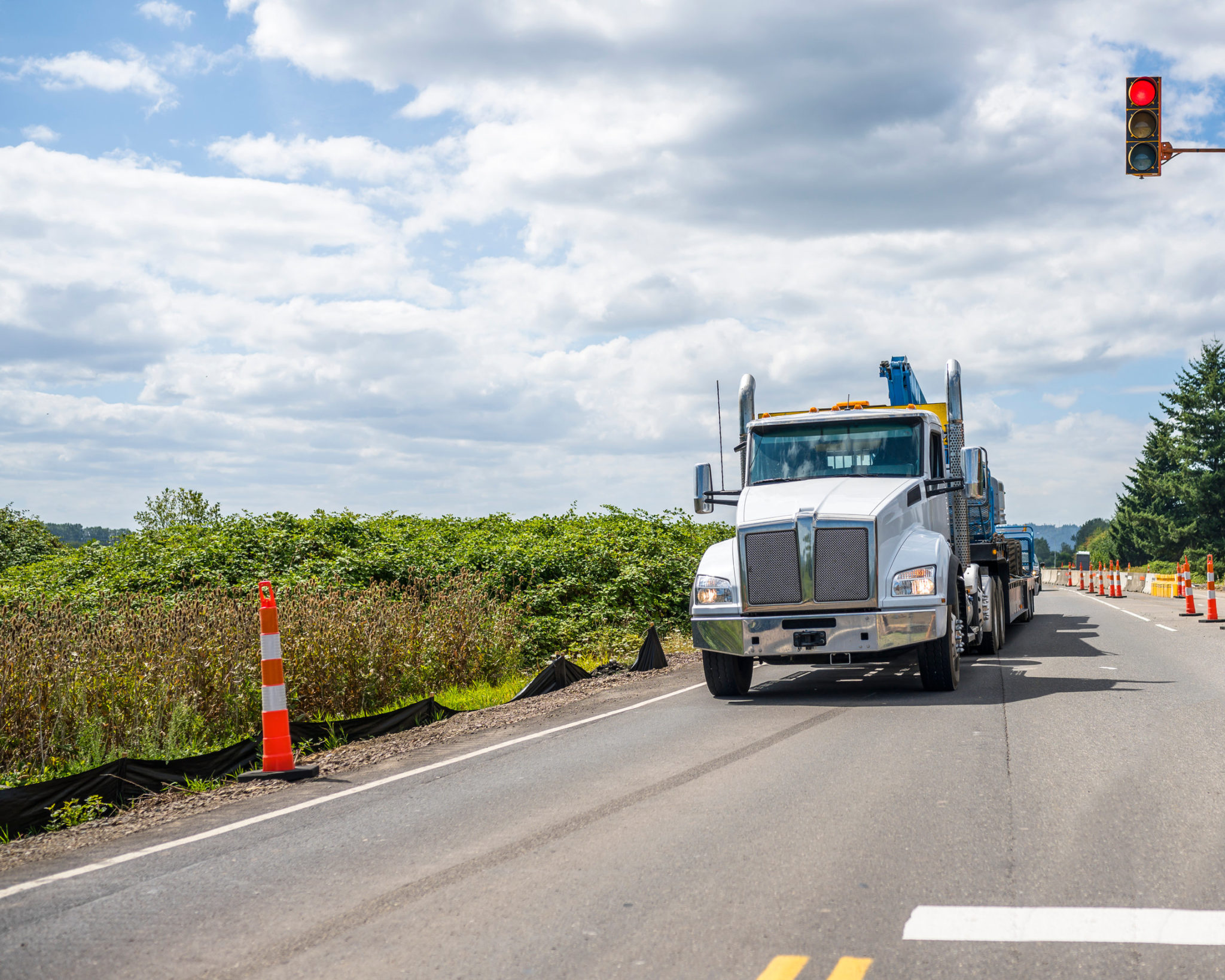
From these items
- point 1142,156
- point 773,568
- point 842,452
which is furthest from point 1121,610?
point 773,568

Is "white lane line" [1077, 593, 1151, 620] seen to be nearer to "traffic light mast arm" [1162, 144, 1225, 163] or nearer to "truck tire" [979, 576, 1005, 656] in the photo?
"truck tire" [979, 576, 1005, 656]

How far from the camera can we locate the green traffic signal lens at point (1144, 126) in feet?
40.9

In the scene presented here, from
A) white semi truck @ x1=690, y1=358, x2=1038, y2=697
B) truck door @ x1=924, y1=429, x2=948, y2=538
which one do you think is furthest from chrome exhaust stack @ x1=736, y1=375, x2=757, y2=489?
truck door @ x1=924, y1=429, x2=948, y2=538

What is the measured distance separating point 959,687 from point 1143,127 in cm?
668

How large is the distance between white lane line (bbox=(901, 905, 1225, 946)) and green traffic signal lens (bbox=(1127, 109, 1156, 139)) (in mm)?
10557

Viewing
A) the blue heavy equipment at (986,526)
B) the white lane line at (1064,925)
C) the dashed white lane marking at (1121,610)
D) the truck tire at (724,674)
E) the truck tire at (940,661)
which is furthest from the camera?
the dashed white lane marking at (1121,610)

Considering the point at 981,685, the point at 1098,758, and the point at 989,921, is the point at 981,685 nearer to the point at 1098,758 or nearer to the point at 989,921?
the point at 1098,758

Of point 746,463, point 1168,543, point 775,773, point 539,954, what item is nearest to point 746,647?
point 746,463

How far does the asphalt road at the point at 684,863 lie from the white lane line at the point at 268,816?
89 mm

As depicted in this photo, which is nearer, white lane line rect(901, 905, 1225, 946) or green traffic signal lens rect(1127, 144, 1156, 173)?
white lane line rect(901, 905, 1225, 946)

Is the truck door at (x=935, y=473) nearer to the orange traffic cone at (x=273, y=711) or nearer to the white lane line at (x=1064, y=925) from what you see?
the orange traffic cone at (x=273, y=711)

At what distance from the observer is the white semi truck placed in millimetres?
10953

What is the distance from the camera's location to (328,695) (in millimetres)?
11391

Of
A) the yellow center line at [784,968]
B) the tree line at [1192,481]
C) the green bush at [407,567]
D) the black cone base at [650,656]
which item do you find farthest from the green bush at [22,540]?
the tree line at [1192,481]
